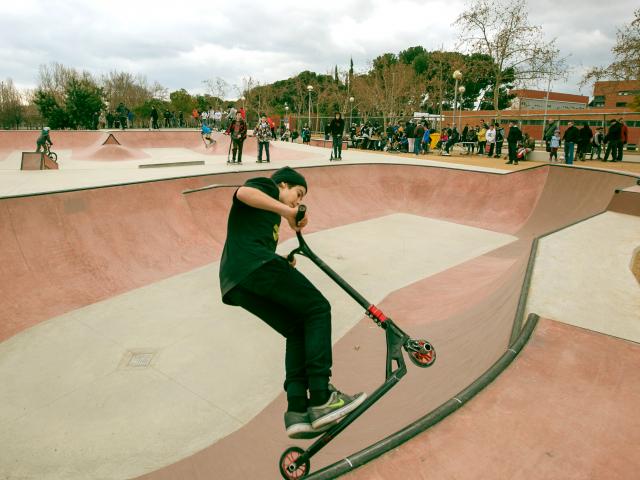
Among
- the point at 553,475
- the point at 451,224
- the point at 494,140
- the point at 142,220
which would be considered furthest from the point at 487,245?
the point at 494,140

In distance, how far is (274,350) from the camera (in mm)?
5242

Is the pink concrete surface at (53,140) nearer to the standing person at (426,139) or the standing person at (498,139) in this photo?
the standing person at (426,139)

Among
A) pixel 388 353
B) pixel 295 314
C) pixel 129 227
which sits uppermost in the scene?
pixel 295 314

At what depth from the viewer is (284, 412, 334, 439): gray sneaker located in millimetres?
2350

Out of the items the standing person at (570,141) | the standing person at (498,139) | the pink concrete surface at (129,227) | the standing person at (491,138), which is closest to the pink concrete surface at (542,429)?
the pink concrete surface at (129,227)

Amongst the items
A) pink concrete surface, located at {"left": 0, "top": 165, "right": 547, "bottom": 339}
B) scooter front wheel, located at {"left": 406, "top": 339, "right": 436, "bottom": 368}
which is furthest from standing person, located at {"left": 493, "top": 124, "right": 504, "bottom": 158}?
scooter front wheel, located at {"left": 406, "top": 339, "right": 436, "bottom": 368}

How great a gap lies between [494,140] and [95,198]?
57.9 ft

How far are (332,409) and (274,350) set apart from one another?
299cm

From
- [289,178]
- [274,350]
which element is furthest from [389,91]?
[289,178]

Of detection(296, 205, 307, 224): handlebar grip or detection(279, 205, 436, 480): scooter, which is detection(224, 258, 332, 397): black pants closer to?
detection(279, 205, 436, 480): scooter

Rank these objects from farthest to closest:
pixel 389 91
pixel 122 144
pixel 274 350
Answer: pixel 389 91 → pixel 122 144 → pixel 274 350

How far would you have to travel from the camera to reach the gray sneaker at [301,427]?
2350 millimetres

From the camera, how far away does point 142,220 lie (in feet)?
28.1

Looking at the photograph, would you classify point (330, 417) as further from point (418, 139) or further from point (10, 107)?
point (10, 107)
